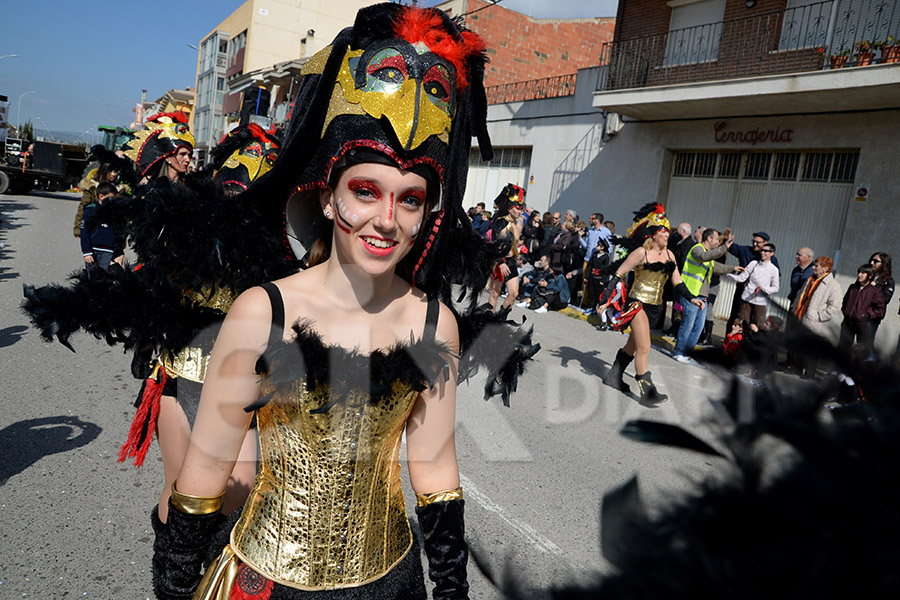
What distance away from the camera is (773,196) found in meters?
11.6

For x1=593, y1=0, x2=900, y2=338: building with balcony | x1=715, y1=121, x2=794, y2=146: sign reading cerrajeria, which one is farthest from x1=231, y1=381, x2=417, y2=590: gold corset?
x1=715, y1=121, x2=794, y2=146: sign reading cerrajeria

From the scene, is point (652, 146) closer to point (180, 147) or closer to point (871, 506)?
point (180, 147)

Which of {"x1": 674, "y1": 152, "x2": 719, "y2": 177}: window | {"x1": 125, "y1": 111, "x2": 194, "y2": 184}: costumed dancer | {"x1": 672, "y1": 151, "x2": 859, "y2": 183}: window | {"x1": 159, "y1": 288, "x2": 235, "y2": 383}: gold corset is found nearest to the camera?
{"x1": 159, "y1": 288, "x2": 235, "y2": 383}: gold corset

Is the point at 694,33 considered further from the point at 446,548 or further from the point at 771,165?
the point at 446,548

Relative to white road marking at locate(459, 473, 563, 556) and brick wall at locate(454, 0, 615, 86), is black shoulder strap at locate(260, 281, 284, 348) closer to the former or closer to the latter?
white road marking at locate(459, 473, 563, 556)

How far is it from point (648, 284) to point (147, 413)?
5666 mm

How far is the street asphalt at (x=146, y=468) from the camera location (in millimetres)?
2905

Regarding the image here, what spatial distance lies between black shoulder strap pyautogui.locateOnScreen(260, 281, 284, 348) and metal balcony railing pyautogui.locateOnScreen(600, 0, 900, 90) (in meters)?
11.1

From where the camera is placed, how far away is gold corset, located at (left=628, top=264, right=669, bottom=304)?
693 centimetres

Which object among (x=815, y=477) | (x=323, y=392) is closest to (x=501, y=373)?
(x=323, y=392)

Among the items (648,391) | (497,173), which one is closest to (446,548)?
(648,391)

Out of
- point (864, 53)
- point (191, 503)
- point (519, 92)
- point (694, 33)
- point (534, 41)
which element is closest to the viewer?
point (191, 503)

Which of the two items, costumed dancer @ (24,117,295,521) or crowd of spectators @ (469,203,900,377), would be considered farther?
crowd of spectators @ (469,203,900,377)

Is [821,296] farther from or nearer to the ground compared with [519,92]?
nearer to the ground
